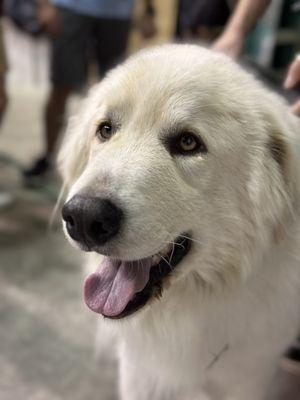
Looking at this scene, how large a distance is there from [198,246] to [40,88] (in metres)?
4.22

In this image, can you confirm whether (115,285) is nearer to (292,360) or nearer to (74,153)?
(74,153)

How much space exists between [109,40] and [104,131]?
1.78 m

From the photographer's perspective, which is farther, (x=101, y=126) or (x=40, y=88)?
(x=40, y=88)

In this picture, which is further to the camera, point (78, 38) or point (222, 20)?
point (78, 38)

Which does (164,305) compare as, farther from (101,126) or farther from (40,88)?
(40,88)

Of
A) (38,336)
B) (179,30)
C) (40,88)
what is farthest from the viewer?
(40,88)

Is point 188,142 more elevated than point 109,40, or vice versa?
point 188,142

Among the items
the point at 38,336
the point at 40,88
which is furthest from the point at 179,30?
the point at 40,88

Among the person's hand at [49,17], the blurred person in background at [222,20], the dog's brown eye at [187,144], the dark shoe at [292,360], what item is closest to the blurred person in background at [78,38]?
the person's hand at [49,17]

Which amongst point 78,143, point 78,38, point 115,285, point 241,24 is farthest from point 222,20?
point 115,285

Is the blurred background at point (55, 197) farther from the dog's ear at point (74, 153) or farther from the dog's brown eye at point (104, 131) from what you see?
the dog's brown eye at point (104, 131)

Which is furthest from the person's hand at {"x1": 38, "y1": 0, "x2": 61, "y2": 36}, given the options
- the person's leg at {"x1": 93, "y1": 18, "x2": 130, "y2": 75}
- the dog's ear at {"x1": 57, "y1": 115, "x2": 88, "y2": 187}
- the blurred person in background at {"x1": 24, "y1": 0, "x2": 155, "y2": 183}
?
the dog's ear at {"x1": 57, "y1": 115, "x2": 88, "y2": 187}

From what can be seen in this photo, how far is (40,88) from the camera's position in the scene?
486cm

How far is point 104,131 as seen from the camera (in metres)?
1.08
